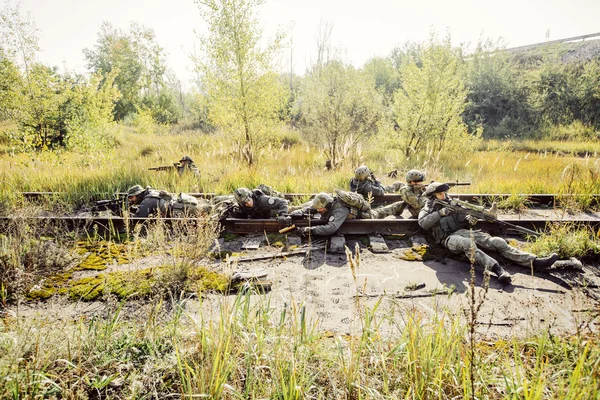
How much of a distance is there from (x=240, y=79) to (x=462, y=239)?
907 centimetres

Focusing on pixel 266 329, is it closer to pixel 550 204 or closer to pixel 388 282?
pixel 388 282

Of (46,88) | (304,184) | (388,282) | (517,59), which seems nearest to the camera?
(388,282)

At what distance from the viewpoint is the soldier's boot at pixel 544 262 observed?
4.18 metres

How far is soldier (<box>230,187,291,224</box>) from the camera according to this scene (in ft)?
18.9

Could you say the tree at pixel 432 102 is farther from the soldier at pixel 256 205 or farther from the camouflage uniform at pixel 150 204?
the camouflage uniform at pixel 150 204

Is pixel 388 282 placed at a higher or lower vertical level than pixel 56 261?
lower

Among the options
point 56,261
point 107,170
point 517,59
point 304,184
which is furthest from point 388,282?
point 517,59

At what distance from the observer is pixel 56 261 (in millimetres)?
4434

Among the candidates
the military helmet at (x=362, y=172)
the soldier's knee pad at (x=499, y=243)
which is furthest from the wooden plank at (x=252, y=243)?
the soldier's knee pad at (x=499, y=243)

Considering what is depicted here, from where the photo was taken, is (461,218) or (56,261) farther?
(461,218)

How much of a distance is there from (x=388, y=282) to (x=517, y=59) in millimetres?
42934

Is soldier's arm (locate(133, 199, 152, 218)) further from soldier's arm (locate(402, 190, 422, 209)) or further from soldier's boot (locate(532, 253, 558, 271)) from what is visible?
soldier's boot (locate(532, 253, 558, 271))

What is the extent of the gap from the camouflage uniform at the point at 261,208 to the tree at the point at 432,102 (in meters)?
9.06

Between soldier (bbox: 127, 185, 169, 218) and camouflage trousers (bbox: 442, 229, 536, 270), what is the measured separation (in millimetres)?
5273
